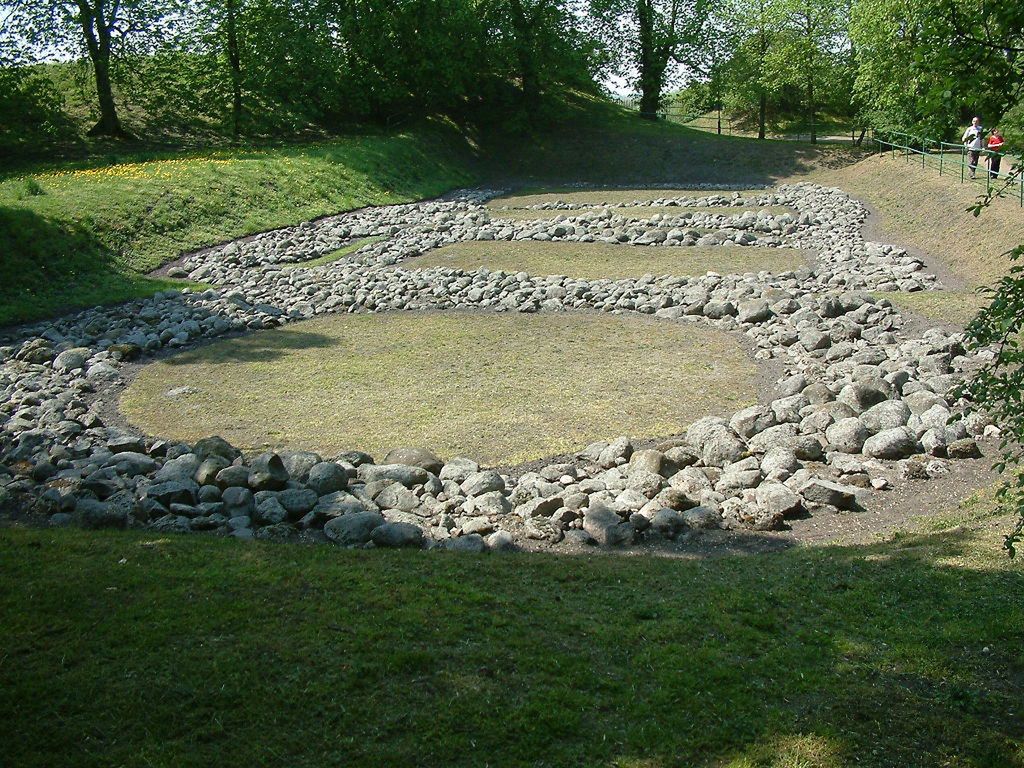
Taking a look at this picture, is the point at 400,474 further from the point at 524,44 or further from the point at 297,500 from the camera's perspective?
the point at 524,44

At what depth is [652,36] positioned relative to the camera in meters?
53.7

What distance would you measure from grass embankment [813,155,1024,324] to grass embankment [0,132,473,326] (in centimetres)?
1697

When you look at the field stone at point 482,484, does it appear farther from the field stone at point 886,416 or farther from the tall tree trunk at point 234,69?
the tall tree trunk at point 234,69

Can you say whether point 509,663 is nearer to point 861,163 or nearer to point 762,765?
point 762,765

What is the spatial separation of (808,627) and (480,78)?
48769mm

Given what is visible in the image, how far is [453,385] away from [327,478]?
488cm

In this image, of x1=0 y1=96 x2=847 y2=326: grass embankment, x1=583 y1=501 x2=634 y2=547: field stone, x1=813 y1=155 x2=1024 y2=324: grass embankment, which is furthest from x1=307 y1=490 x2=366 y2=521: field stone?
x1=0 y1=96 x2=847 y2=326: grass embankment

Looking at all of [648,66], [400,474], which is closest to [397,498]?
[400,474]

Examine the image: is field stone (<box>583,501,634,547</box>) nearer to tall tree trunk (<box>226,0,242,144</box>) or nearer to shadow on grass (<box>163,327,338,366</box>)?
shadow on grass (<box>163,327,338,366</box>)

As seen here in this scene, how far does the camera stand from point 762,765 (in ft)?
15.6

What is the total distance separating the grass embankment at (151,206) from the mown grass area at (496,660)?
14733 millimetres

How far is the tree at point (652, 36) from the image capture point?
5406 centimetres

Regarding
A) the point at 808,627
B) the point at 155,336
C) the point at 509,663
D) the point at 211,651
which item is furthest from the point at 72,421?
the point at 808,627

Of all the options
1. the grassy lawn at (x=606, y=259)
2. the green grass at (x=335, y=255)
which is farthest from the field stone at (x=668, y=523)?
the green grass at (x=335, y=255)
